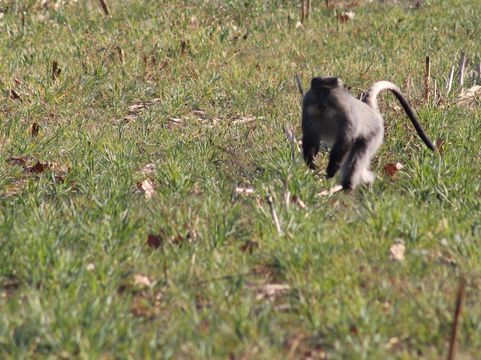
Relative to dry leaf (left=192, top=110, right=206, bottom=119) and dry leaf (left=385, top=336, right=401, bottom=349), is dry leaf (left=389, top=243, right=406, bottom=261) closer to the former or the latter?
dry leaf (left=385, top=336, right=401, bottom=349)

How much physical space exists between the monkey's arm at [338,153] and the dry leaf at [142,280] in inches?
73.6

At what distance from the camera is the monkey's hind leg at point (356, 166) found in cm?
536

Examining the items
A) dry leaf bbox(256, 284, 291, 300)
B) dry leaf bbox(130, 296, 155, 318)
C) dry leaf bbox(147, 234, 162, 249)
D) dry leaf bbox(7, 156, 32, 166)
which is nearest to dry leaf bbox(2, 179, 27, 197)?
dry leaf bbox(7, 156, 32, 166)

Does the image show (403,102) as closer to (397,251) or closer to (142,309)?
(397,251)

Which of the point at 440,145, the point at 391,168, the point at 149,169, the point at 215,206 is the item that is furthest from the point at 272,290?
the point at 440,145

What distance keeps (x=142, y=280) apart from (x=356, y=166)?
2059mm

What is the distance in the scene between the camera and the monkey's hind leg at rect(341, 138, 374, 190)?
17.6ft

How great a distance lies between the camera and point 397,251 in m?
4.13

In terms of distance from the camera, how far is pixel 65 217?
4754 millimetres

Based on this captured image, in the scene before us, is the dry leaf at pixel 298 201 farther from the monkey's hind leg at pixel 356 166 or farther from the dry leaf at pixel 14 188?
the dry leaf at pixel 14 188

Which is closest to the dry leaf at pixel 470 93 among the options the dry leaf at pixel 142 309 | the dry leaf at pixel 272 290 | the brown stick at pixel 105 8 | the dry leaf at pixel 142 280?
the dry leaf at pixel 272 290

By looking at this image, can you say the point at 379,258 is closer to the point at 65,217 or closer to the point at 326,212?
the point at 326,212

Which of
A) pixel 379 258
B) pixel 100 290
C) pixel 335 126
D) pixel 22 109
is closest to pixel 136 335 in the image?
pixel 100 290

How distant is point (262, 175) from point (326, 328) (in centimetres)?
248
